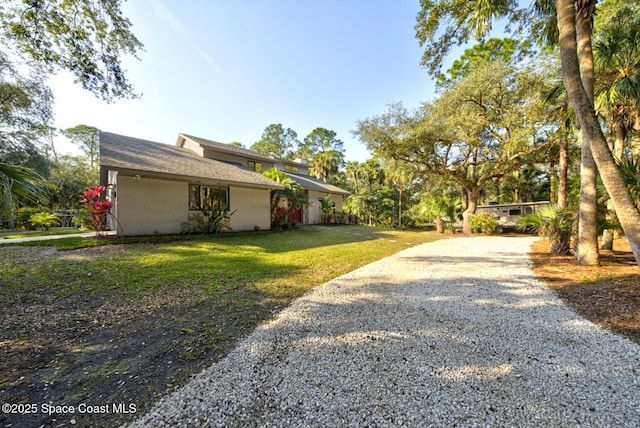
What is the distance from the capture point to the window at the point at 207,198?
10759 millimetres

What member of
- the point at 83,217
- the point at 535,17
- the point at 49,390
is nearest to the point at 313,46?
the point at 535,17

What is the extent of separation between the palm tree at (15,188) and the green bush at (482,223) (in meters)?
18.7

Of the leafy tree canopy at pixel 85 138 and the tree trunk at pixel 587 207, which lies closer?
the tree trunk at pixel 587 207

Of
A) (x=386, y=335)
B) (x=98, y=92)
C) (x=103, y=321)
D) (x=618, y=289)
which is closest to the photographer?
(x=386, y=335)

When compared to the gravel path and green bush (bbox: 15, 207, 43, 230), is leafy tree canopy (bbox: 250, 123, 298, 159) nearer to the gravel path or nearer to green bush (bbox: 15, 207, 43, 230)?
green bush (bbox: 15, 207, 43, 230)

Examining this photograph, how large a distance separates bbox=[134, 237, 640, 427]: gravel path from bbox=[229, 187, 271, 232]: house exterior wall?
366 inches

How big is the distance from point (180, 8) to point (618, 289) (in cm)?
1212

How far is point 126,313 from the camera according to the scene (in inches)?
131

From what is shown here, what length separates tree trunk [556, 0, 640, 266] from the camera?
159 inches

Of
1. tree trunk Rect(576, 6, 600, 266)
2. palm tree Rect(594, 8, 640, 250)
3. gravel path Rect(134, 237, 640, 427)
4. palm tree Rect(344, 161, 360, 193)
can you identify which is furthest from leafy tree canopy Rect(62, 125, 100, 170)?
palm tree Rect(594, 8, 640, 250)

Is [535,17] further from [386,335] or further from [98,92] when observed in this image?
[98,92]

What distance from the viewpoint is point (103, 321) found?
10.2ft

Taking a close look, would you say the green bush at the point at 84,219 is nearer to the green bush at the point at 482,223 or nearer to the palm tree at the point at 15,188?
the palm tree at the point at 15,188

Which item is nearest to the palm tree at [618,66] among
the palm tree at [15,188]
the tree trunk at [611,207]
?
the tree trunk at [611,207]
